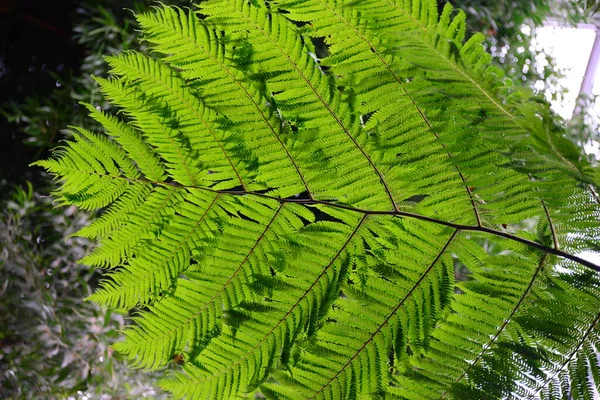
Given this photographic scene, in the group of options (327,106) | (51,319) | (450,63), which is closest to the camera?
(450,63)

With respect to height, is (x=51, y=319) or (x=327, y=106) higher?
(x=327, y=106)

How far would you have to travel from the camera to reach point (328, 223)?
647 mm

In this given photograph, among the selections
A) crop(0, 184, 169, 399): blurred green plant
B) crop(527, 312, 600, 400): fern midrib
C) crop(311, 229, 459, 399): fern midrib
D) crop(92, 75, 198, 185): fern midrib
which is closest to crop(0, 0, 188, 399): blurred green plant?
crop(0, 184, 169, 399): blurred green plant

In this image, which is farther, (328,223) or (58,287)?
(58,287)

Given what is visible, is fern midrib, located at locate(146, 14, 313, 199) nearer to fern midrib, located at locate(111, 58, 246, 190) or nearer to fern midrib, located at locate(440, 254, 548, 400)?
fern midrib, located at locate(111, 58, 246, 190)

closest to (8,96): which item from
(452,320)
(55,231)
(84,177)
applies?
(55,231)

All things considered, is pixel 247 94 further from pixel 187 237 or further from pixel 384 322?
pixel 384 322

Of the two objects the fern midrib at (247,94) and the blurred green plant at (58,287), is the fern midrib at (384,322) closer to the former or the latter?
the fern midrib at (247,94)

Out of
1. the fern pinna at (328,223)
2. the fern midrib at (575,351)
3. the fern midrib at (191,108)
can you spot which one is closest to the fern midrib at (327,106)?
the fern pinna at (328,223)

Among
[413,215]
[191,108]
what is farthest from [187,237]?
[413,215]

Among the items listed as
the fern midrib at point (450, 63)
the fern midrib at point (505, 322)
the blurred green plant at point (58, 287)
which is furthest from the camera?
the blurred green plant at point (58, 287)

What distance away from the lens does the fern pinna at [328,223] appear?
0.60m

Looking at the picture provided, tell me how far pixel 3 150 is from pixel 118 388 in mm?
1120

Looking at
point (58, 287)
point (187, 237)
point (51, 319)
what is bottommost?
point (51, 319)
